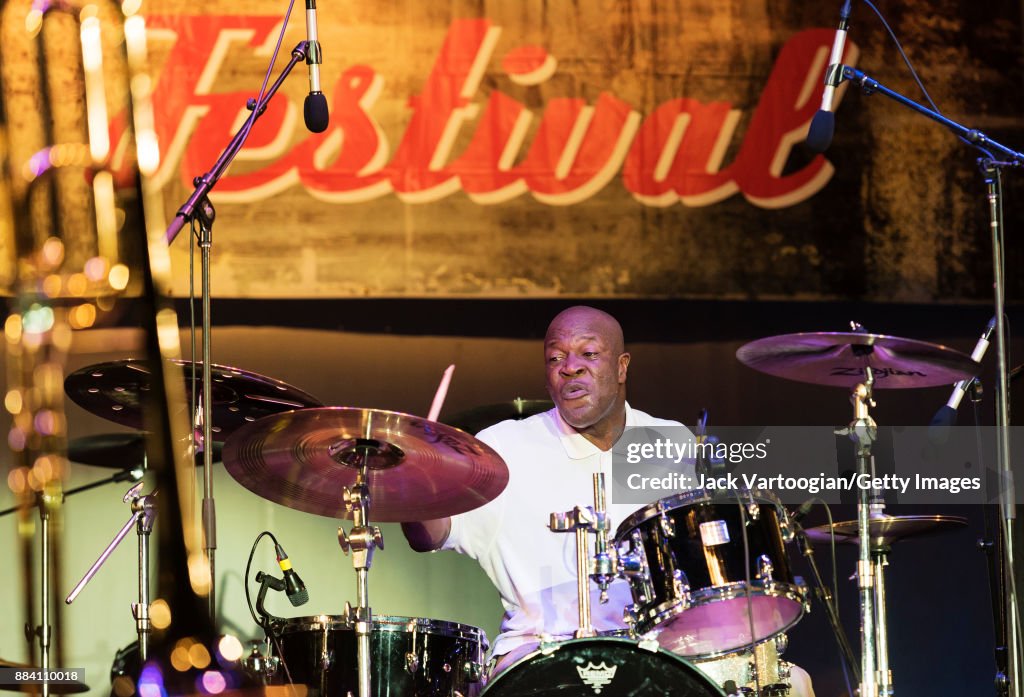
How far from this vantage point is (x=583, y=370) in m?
4.33

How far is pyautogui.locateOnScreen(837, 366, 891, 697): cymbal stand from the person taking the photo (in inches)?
135

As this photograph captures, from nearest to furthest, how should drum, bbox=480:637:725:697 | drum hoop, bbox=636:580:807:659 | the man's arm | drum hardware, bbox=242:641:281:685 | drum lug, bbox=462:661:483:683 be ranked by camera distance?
drum, bbox=480:637:725:697
drum hoop, bbox=636:580:807:659
drum hardware, bbox=242:641:281:685
drum lug, bbox=462:661:483:683
the man's arm

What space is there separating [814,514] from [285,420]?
10.4 ft

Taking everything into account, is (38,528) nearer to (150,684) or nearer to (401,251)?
(401,251)

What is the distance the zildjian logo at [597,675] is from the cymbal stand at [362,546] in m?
0.61

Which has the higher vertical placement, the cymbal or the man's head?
the man's head

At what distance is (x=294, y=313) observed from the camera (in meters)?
5.54

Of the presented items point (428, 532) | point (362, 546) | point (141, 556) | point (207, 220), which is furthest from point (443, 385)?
point (362, 546)

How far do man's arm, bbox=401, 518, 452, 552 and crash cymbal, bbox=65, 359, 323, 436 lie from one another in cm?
54

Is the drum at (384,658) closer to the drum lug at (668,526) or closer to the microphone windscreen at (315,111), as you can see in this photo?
the drum lug at (668,526)

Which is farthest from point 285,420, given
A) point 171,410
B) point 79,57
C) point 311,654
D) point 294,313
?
point 294,313

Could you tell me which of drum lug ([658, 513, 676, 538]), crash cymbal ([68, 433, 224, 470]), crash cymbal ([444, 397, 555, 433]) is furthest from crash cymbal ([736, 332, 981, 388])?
crash cymbal ([68, 433, 224, 470])

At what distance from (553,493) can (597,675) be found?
105cm

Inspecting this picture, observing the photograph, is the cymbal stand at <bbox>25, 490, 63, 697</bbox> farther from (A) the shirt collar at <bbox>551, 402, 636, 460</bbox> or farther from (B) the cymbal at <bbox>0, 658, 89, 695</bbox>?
(A) the shirt collar at <bbox>551, 402, 636, 460</bbox>
